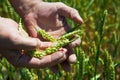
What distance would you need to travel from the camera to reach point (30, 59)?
1.89 m

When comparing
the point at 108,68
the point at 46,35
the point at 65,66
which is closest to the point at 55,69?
the point at 65,66

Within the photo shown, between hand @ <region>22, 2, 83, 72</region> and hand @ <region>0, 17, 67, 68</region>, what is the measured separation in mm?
178

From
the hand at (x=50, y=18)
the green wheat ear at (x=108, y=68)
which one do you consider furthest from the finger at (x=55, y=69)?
the green wheat ear at (x=108, y=68)

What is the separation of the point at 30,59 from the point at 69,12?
1.12ft

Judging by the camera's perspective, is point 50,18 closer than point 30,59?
No

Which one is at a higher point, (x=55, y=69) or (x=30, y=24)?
(x=30, y=24)

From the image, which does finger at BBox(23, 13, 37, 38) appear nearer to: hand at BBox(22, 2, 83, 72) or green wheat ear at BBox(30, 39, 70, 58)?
hand at BBox(22, 2, 83, 72)

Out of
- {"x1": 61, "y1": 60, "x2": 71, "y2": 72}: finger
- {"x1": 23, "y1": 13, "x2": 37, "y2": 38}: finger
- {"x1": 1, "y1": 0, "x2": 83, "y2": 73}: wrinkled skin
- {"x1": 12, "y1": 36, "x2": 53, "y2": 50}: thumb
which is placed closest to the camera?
{"x1": 12, "y1": 36, "x2": 53, "y2": 50}: thumb

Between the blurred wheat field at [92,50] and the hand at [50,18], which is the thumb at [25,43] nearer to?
the blurred wheat field at [92,50]

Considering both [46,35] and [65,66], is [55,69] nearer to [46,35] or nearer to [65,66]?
[65,66]

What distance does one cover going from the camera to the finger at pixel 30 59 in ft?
6.14

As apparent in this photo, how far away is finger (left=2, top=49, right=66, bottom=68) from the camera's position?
1870 mm

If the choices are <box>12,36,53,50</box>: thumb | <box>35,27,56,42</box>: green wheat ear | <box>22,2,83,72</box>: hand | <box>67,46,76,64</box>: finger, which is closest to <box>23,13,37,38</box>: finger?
<box>22,2,83,72</box>: hand

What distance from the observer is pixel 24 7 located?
2297 mm
